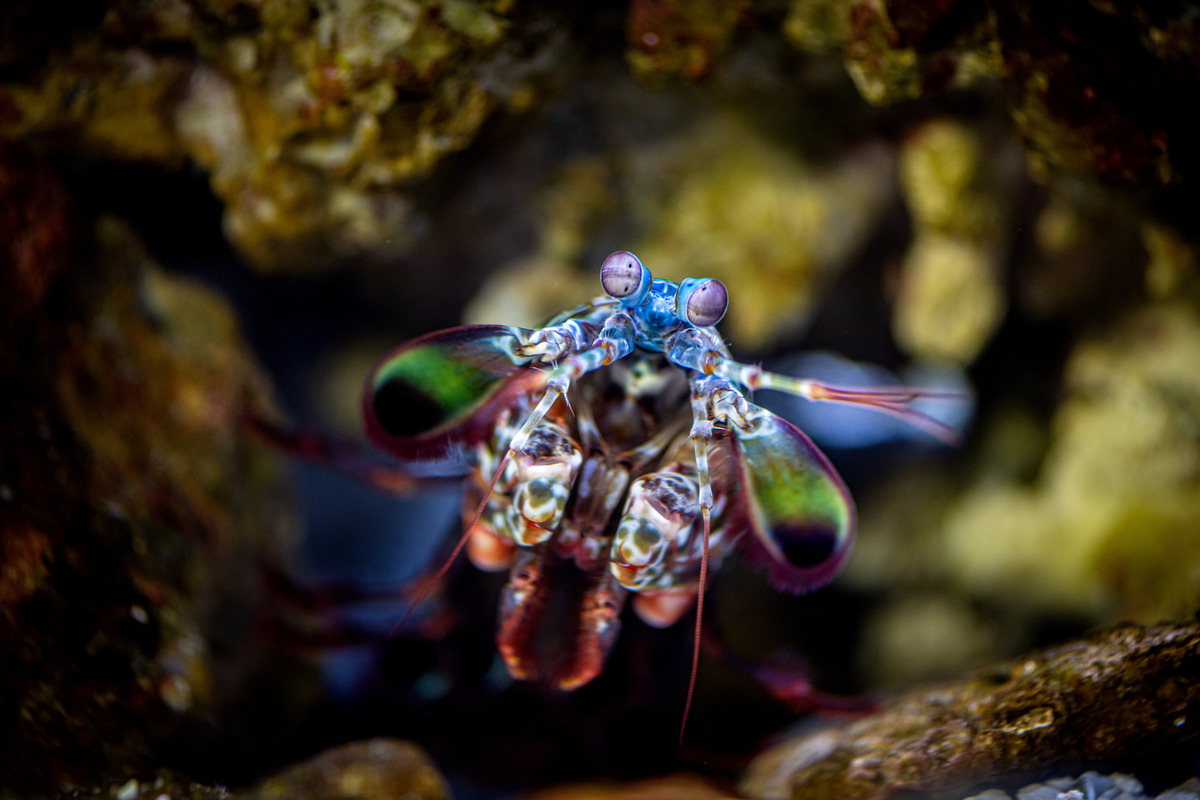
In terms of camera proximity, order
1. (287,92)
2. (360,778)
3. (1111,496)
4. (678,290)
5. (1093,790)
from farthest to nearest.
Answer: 1. (1111,496)
2. (287,92)
3. (360,778)
4. (678,290)
5. (1093,790)

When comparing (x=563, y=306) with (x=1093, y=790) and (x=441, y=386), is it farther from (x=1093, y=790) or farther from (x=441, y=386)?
(x=1093, y=790)

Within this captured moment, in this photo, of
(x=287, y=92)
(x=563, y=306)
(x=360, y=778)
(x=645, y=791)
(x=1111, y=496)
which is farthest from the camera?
(x=563, y=306)

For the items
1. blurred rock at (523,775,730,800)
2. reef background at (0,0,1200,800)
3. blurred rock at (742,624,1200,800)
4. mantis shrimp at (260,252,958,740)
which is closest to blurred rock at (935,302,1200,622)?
reef background at (0,0,1200,800)

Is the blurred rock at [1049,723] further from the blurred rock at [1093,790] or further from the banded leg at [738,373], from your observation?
the banded leg at [738,373]

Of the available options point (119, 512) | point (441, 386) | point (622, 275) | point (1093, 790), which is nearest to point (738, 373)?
point (622, 275)

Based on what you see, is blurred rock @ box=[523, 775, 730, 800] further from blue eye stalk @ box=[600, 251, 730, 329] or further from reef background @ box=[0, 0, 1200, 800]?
blue eye stalk @ box=[600, 251, 730, 329]

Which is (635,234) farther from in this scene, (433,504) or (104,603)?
(104,603)

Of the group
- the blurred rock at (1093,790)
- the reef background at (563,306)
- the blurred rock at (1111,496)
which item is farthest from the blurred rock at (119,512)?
the blurred rock at (1111,496)
